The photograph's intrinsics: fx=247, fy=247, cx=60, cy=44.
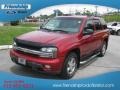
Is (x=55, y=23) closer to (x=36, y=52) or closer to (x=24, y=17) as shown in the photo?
(x=36, y=52)

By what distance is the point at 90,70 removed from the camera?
6328mm

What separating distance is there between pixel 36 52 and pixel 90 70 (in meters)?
1.79

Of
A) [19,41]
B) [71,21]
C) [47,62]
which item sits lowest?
[47,62]

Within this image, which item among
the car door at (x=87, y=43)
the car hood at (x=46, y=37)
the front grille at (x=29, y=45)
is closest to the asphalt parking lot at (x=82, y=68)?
the car door at (x=87, y=43)

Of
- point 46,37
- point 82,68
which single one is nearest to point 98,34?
point 82,68

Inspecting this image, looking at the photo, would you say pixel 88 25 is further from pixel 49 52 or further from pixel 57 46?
pixel 49 52

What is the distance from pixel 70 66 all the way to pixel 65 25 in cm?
109

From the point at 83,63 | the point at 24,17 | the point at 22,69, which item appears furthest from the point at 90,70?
the point at 24,17

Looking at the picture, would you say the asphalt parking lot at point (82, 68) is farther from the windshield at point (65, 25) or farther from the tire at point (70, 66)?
the windshield at point (65, 25)

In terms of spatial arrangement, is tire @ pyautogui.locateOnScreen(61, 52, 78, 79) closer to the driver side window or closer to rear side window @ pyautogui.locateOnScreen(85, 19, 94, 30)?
the driver side window

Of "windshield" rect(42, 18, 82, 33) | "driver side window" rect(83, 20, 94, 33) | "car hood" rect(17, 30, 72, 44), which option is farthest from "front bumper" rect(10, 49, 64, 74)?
"driver side window" rect(83, 20, 94, 33)

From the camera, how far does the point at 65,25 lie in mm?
6133

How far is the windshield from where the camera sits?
5961 mm

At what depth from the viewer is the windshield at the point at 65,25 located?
5.96 meters
